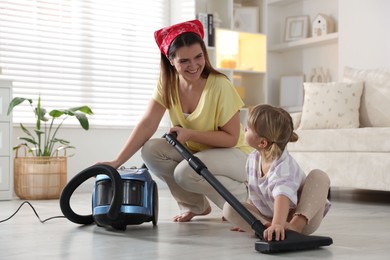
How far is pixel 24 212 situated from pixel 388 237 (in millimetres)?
1829

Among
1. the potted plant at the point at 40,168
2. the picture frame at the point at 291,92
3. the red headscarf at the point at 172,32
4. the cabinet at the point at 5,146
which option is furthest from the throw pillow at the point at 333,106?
the cabinet at the point at 5,146

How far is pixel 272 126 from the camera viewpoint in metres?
1.93

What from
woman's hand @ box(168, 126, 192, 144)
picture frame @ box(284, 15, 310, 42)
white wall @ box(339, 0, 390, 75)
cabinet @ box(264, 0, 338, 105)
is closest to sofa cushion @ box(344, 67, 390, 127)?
white wall @ box(339, 0, 390, 75)

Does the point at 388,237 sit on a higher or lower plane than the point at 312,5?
lower

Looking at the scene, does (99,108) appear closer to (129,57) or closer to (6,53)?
(129,57)

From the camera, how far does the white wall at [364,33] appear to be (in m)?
4.61

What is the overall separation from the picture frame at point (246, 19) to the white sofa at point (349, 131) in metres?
1.34

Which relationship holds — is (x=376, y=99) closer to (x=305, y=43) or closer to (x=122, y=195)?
(x=305, y=43)

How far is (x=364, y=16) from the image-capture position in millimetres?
4727

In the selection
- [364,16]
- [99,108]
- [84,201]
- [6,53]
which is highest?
[364,16]

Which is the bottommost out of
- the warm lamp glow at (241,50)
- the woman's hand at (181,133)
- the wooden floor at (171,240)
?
the wooden floor at (171,240)

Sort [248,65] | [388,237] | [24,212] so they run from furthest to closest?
[248,65] < [24,212] < [388,237]

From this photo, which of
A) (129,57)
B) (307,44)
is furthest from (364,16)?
(129,57)

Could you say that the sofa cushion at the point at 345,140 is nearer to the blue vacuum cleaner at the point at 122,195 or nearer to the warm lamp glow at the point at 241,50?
the warm lamp glow at the point at 241,50
